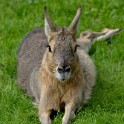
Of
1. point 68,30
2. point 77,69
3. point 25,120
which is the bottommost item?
point 25,120

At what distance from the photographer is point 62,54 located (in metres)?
6.50

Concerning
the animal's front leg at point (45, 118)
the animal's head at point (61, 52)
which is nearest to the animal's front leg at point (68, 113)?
the animal's front leg at point (45, 118)

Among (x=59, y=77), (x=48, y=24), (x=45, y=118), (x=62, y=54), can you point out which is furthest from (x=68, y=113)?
(x=48, y=24)

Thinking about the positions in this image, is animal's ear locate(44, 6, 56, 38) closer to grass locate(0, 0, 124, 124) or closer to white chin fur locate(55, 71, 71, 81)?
white chin fur locate(55, 71, 71, 81)

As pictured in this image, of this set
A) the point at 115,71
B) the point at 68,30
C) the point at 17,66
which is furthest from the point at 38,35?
the point at 68,30

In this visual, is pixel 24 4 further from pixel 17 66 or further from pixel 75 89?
pixel 75 89

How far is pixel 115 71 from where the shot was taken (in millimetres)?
8219

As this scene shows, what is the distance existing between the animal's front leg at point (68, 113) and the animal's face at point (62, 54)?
0.47 metres

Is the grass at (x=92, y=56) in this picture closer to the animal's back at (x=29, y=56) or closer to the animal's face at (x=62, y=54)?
the animal's back at (x=29, y=56)

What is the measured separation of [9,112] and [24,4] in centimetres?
387

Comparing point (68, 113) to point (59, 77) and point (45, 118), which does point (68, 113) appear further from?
point (59, 77)

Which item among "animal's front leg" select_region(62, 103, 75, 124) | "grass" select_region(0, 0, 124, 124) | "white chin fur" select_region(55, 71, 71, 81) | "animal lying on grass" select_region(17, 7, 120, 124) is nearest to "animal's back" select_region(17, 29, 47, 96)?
"animal lying on grass" select_region(17, 7, 120, 124)

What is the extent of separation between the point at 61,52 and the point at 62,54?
0.11 feet

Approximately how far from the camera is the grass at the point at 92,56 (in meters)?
6.93
